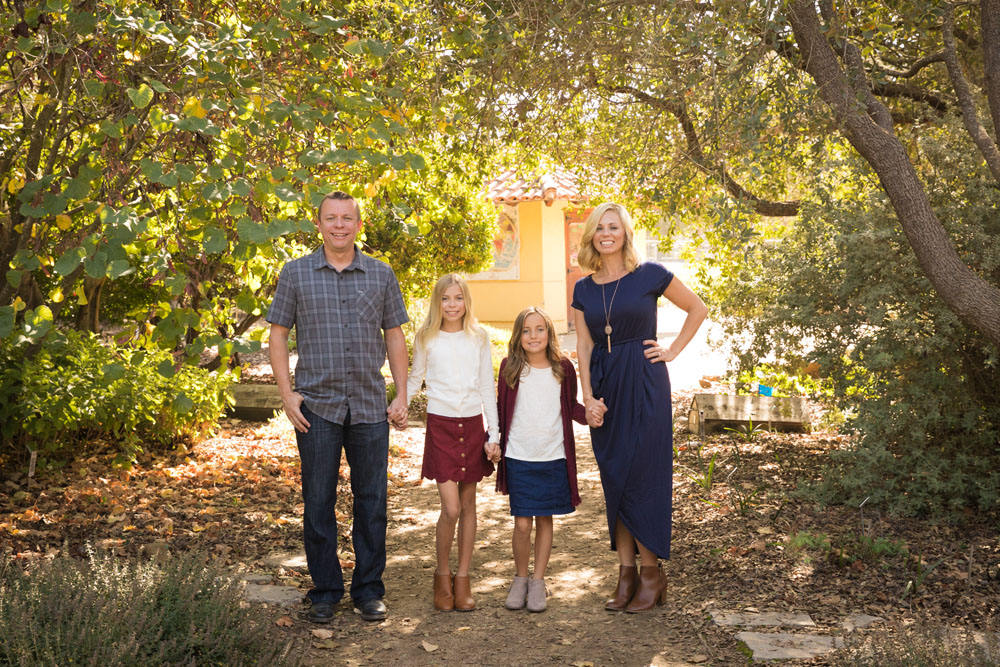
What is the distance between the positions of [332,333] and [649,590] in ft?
6.72

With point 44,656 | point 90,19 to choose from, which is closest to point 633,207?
point 90,19

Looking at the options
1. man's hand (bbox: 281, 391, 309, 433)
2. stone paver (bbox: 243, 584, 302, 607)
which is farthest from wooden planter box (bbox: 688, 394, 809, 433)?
man's hand (bbox: 281, 391, 309, 433)

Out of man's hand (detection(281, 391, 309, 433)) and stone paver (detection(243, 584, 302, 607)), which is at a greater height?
man's hand (detection(281, 391, 309, 433))

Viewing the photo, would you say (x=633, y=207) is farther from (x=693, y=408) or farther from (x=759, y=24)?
(x=759, y=24)

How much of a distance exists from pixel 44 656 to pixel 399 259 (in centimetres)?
846

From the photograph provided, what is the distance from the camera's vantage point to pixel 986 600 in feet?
13.8

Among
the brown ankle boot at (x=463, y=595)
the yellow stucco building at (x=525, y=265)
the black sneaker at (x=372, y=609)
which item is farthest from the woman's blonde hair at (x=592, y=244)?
the yellow stucco building at (x=525, y=265)

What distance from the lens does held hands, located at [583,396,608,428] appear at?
4.48 m

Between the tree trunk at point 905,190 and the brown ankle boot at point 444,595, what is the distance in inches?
124

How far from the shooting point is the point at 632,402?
177 inches

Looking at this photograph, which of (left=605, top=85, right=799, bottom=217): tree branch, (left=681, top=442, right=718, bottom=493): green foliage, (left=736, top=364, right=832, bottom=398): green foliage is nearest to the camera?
(left=605, top=85, right=799, bottom=217): tree branch

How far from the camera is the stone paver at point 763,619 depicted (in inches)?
160

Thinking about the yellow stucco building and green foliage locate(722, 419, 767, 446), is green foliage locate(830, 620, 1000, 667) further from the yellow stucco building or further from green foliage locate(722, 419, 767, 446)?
the yellow stucco building

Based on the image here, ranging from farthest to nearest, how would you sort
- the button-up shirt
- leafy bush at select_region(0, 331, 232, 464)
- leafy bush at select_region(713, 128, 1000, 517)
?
leafy bush at select_region(0, 331, 232, 464) < leafy bush at select_region(713, 128, 1000, 517) < the button-up shirt
